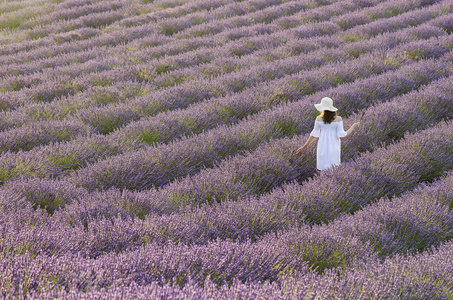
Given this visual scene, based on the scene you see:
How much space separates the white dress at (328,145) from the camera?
12.9 ft

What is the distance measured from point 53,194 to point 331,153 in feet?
8.59

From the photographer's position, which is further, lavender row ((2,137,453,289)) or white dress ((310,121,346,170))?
white dress ((310,121,346,170))

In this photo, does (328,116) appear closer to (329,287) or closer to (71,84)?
(329,287)

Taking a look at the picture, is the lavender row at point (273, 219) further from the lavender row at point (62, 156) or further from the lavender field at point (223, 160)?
the lavender row at point (62, 156)

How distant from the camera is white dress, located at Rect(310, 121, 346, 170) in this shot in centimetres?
393

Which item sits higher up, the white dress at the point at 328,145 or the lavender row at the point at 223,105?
the lavender row at the point at 223,105

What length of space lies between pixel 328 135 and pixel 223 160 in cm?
111

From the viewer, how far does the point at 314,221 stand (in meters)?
3.09

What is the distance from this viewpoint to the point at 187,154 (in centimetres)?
413

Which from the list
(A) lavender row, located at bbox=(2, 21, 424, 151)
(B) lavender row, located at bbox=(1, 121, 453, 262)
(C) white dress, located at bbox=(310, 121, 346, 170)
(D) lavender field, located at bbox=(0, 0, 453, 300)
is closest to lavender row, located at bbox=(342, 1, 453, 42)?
(D) lavender field, located at bbox=(0, 0, 453, 300)

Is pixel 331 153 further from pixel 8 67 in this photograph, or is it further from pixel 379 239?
pixel 8 67

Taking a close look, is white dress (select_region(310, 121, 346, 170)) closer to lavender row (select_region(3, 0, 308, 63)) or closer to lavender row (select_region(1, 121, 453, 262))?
lavender row (select_region(1, 121, 453, 262))

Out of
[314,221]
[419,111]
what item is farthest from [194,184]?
[419,111]

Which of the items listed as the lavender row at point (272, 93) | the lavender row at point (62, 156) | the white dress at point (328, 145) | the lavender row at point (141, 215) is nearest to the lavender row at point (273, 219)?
the lavender row at point (141, 215)
